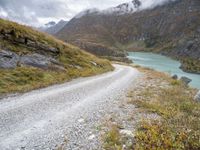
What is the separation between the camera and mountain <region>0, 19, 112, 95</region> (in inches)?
861

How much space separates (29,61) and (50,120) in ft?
52.2

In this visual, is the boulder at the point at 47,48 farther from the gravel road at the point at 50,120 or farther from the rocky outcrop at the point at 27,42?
the gravel road at the point at 50,120

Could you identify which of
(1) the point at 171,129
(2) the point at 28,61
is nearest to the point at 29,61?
(2) the point at 28,61

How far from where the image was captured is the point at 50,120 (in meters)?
12.2

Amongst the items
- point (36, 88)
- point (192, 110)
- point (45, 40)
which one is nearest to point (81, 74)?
point (45, 40)

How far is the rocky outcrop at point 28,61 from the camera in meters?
24.0

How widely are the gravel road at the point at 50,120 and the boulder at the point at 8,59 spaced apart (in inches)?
247

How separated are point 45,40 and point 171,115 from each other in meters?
25.9

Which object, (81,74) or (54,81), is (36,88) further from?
(81,74)

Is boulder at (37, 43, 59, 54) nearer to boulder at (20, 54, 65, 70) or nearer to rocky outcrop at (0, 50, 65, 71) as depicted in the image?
rocky outcrop at (0, 50, 65, 71)

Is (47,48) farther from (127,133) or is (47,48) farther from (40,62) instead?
(127,133)

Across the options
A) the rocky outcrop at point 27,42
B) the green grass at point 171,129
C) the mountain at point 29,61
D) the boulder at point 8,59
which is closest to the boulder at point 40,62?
the mountain at point 29,61

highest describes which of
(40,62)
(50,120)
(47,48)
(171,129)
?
(47,48)

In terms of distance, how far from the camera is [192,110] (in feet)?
49.4
